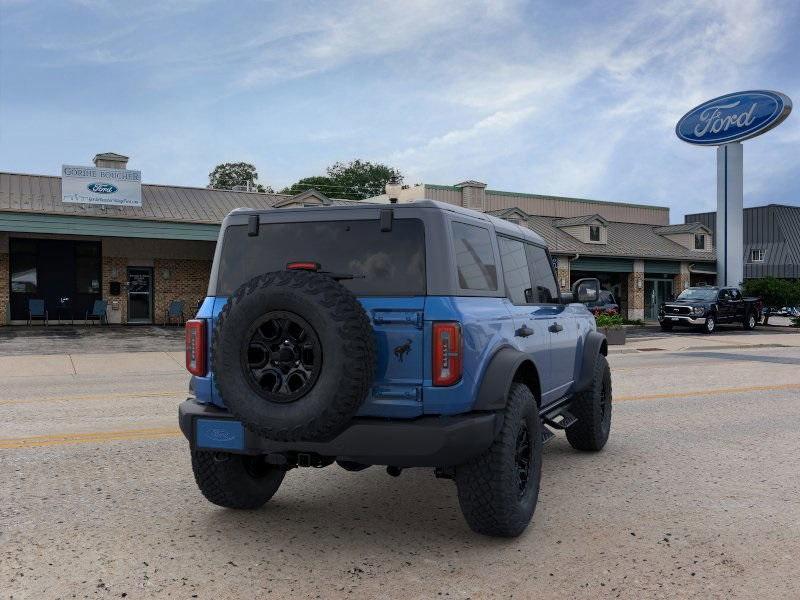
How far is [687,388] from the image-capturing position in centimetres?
1150

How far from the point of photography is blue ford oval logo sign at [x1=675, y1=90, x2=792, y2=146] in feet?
112

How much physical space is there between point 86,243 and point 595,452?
984 inches

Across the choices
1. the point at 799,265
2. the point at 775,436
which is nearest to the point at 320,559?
the point at 775,436

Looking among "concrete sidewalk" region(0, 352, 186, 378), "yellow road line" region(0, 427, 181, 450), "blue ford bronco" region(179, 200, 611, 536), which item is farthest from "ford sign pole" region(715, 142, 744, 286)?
"blue ford bronco" region(179, 200, 611, 536)

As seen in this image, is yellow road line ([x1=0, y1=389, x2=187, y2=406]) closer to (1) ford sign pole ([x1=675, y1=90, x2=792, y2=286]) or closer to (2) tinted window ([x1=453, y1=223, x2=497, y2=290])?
(2) tinted window ([x1=453, y1=223, x2=497, y2=290])

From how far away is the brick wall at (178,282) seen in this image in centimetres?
2864

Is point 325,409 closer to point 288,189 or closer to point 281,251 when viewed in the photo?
point 281,251

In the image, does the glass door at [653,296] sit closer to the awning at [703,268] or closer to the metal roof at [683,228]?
the awning at [703,268]

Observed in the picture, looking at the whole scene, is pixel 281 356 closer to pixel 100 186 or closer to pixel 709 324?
pixel 100 186

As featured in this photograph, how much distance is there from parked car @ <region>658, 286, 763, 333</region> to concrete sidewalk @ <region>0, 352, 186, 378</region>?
19902 mm

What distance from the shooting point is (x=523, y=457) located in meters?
4.66

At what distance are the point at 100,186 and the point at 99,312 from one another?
4.64 meters

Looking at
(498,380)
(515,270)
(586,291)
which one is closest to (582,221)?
(586,291)

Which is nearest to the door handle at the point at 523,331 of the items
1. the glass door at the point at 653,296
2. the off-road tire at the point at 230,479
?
the off-road tire at the point at 230,479
